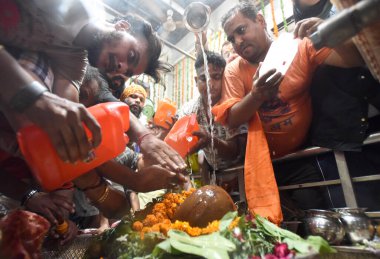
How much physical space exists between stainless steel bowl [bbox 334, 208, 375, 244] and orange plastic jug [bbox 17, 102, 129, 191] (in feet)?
6.08

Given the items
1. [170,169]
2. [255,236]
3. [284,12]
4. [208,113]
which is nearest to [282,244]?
[255,236]

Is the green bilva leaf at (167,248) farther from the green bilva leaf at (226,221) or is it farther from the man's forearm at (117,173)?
the man's forearm at (117,173)

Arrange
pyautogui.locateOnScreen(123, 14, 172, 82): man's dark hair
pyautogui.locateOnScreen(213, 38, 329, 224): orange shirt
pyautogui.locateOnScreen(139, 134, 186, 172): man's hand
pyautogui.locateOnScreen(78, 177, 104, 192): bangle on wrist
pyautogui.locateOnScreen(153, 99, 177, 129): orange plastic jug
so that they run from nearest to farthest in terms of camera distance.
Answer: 1. pyautogui.locateOnScreen(139, 134, 186, 172): man's hand
2. pyautogui.locateOnScreen(78, 177, 104, 192): bangle on wrist
3. pyautogui.locateOnScreen(213, 38, 329, 224): orange shirt
4. pyautogui.locateOnScreen(123, 14, 172, 82): man's dark hair
5. pyautogui.locateOnScreen(153, 99, 177, 129): orange plastic jug

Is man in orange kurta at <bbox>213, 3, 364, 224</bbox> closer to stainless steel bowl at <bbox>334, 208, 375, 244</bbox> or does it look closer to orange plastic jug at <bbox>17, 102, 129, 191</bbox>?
stainless steel bowl at <bbox>334, 208, 375, 244</bbox>

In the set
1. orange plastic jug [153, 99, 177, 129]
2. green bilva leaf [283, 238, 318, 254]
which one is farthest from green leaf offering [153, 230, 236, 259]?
orange plastic jug [153, 99, 177, 129]

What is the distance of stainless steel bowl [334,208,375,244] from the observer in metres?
1.98

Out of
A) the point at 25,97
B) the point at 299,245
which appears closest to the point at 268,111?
the point at 299,245


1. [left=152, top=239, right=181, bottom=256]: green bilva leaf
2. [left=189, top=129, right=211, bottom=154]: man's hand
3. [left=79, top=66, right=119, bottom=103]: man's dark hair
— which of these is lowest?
[left=152, top=239, right=181, bottom=256]: green bilva leaf

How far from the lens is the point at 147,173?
234 cm

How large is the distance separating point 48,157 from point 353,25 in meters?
1.43

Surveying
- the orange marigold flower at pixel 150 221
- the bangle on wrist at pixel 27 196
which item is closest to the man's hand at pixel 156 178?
the orange marigold flower at pixel 150 221

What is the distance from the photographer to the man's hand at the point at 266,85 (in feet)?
7.63

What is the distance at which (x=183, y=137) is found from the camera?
313 cm

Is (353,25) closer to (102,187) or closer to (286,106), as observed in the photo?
(286,106)
